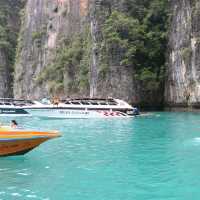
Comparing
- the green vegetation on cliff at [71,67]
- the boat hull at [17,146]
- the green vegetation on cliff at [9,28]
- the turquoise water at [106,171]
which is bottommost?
the turquoise water at [106,171]

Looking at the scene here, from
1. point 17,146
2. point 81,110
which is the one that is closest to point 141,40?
point 81,110

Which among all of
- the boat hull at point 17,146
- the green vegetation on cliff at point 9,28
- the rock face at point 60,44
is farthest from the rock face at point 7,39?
the boat hull at point 17,146

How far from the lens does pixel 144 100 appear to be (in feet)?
200

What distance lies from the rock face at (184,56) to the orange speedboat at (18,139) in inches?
1393

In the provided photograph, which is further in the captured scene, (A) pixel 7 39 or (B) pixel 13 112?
(A) pixel 7 39

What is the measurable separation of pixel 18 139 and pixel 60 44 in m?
58.3

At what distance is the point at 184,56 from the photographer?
183 feet

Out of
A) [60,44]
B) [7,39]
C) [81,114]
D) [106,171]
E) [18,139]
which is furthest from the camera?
[7,39]

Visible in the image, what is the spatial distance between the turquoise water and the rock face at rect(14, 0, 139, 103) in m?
33.7

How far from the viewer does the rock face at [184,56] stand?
54.2m

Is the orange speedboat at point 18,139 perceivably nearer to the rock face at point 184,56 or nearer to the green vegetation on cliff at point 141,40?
the rock face at point 184,56

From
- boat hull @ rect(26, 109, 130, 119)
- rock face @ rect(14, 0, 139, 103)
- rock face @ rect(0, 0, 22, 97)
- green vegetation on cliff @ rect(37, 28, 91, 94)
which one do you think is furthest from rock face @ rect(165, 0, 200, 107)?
rock face @ rect(0, 0, 22, 97)

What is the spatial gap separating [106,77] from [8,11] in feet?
162

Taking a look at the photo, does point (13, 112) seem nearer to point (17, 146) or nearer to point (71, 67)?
point (71, 67)
